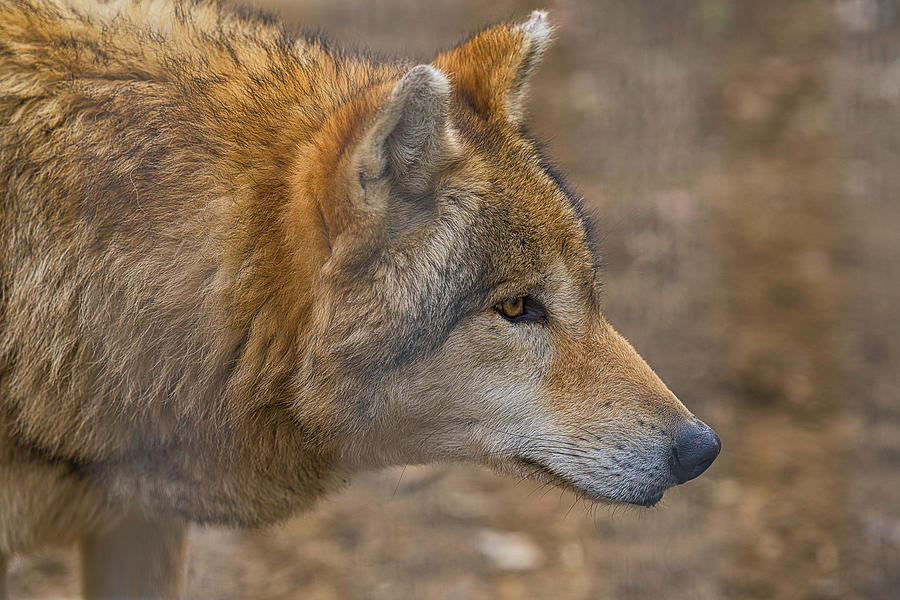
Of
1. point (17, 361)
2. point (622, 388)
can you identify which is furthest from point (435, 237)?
point (17, 361)

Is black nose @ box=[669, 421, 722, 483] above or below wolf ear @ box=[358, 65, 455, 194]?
below

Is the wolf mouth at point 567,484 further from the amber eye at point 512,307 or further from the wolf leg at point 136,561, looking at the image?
the wolf leg at point 136,561

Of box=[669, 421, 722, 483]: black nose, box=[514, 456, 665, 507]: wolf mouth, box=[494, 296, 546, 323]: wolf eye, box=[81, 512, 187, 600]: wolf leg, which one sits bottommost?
box=[81, 512, 187, 600]: wolf leg

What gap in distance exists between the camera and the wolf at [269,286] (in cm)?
258

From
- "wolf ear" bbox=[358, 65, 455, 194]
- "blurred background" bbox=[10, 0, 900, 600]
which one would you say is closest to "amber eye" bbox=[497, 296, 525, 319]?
"wolf ear" bbox=[358, 65, 455, 194]

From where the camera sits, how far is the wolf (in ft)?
8.46

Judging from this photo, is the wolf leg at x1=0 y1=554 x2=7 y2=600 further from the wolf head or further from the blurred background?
the wolf head

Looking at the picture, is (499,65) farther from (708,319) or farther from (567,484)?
(708,319)

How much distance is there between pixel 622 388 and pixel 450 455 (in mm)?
545

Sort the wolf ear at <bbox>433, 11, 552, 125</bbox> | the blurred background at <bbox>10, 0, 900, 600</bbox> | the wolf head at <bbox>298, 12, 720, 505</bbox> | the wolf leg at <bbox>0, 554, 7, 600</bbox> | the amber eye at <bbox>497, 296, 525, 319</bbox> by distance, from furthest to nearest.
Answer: the blurred background at <bbox>10, 0, 900, 600</bbox>, the wolf leg at <bbox>0, 554, 7, 600</bbox>, the wolf ear at <bbox>433, 11, 552, 125</bbox>, the amber eye at <bbox>497, 296, 525, 319</bbox>, the wolf head at <bbox>298, 12, 720, 505</bbox>

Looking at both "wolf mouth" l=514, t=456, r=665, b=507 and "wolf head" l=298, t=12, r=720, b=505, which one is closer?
"wolf head" l=298, t=12, r=720, b=505

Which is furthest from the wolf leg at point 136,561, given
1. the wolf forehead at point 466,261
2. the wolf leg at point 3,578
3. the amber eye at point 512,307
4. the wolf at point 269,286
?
the amber eye at point 512,307

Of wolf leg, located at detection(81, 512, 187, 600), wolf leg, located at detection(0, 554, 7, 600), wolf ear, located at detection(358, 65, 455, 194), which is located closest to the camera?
wolf ear, located at detection(358, 65, 455, 194)

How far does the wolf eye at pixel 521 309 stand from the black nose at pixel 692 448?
20.9 inches
